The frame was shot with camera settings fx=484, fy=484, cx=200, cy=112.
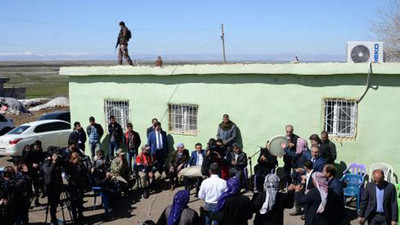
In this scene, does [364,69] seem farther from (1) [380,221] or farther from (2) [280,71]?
(1) [380,221]

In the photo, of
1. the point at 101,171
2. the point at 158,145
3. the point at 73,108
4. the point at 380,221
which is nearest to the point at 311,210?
the point at 380,221

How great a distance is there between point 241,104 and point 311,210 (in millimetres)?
5938

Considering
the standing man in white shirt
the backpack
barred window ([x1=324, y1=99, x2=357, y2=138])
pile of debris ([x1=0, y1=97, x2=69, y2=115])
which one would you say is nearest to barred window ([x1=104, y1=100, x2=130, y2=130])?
the backpack

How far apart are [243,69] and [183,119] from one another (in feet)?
8.18

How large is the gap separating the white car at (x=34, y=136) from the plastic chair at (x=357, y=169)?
11.1 metres

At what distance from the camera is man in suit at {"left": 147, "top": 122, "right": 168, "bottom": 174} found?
43.9 ft

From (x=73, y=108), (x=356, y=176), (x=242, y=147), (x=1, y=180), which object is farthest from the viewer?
(x=73, y=108)

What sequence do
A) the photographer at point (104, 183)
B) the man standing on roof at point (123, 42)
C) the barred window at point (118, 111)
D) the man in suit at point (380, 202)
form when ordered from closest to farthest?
1. the man in suit at point (380, 202)
2. the photographer at point (104, 183)
3. the barred window at point (118, 111)
4. the man standing on roof at point (123, 42)

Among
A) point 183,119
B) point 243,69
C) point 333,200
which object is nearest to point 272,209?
point 333,200

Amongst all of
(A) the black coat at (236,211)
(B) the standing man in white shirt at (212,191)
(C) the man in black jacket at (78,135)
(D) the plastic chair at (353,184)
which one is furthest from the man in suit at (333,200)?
(C) the man in black jacket at (78,135)

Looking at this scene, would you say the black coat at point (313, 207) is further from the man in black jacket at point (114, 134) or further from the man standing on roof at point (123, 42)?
the man standing on roof at point (123, 42)

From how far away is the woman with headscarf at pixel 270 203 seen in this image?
706cm

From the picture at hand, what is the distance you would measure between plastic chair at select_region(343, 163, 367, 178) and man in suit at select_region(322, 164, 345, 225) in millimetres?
4321

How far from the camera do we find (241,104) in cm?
1312
